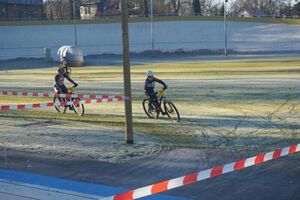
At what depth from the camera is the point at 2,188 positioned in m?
8.09

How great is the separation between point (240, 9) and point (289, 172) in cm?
10974

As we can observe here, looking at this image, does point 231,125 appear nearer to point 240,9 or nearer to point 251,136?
point 251,136

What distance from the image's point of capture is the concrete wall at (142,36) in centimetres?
6309

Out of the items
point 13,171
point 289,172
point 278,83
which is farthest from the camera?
point 278,83

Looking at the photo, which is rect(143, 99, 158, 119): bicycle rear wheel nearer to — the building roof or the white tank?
the white tank

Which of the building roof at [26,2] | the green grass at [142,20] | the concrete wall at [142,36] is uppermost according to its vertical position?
the building roof at [26,2]

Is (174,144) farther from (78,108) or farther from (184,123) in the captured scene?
(78,108)

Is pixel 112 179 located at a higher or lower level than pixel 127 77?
lower

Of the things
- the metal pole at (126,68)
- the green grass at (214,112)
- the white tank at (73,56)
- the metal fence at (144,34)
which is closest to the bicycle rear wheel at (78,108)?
the green grass at (214,112)

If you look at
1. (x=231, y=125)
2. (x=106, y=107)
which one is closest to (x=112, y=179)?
(x=231, y=125)

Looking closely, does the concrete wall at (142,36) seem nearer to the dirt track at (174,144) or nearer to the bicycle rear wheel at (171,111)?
the dirt track at (174,144)

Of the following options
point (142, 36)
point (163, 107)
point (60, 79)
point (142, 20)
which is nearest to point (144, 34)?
point (142, 36)

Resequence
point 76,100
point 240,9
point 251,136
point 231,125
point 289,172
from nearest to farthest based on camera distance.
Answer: point 289,172 → point 251,136 → point 231,125 → point 76,100 → point 240,9

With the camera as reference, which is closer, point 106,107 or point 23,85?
point 106,107
